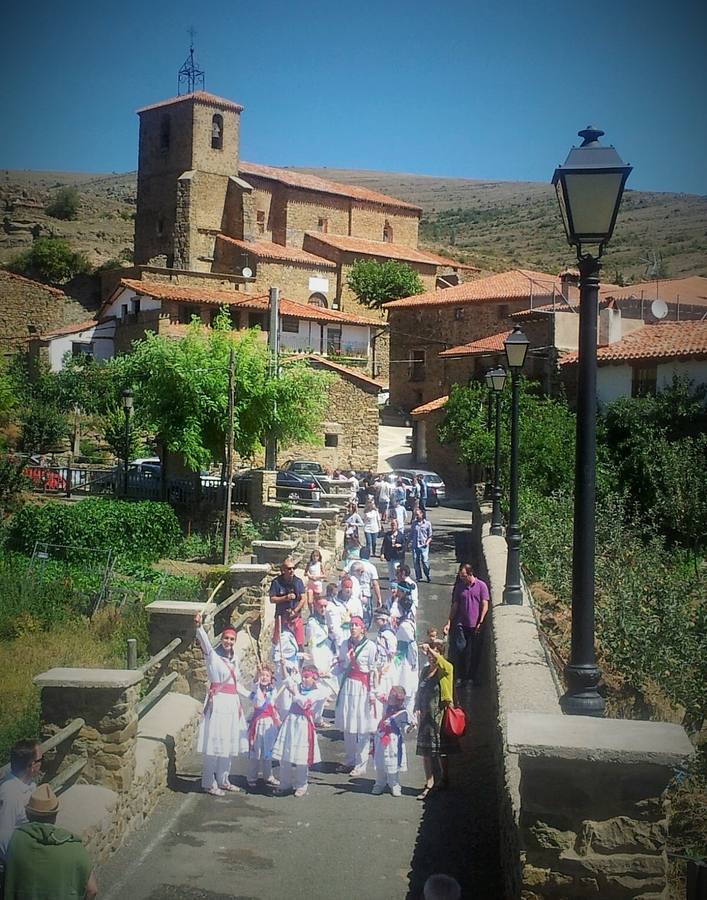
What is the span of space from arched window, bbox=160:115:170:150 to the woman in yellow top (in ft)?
187

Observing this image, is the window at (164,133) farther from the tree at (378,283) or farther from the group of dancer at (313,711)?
the group of dancer at (313,711)

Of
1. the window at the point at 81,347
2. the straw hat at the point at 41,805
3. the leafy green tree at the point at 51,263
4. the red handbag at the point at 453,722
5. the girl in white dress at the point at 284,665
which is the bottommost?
the red handbag at the point at 453,722

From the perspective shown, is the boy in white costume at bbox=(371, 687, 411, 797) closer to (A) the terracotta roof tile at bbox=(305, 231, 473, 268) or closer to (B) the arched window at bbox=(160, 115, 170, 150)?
(A) the terracotta roof tile at bbox=(305, 231, 473, 268)

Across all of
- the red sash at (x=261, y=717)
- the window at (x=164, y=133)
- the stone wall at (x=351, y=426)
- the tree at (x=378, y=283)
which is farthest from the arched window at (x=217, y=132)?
the red sash at (x=261, y=717)

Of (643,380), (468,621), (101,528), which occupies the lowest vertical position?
(468,621)

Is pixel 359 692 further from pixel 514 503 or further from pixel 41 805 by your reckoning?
pixel 41 805

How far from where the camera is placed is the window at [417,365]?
48.7m

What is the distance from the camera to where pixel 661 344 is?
1150 inches

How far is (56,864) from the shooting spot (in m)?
5.10

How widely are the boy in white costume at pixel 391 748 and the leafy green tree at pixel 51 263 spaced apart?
54.8 m

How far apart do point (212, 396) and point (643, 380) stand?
13.2 metres

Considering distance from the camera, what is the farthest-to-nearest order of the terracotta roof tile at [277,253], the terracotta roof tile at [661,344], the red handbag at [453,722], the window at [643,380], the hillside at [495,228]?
the hillside at [495,228] < the terracotta roof tile at [277,253] < the window at [643,380] < the terracotta roof tile at [661,344] < the red handbag at [453,722]

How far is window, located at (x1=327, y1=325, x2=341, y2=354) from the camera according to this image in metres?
48.7

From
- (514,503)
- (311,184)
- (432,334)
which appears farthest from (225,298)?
(514,503)
